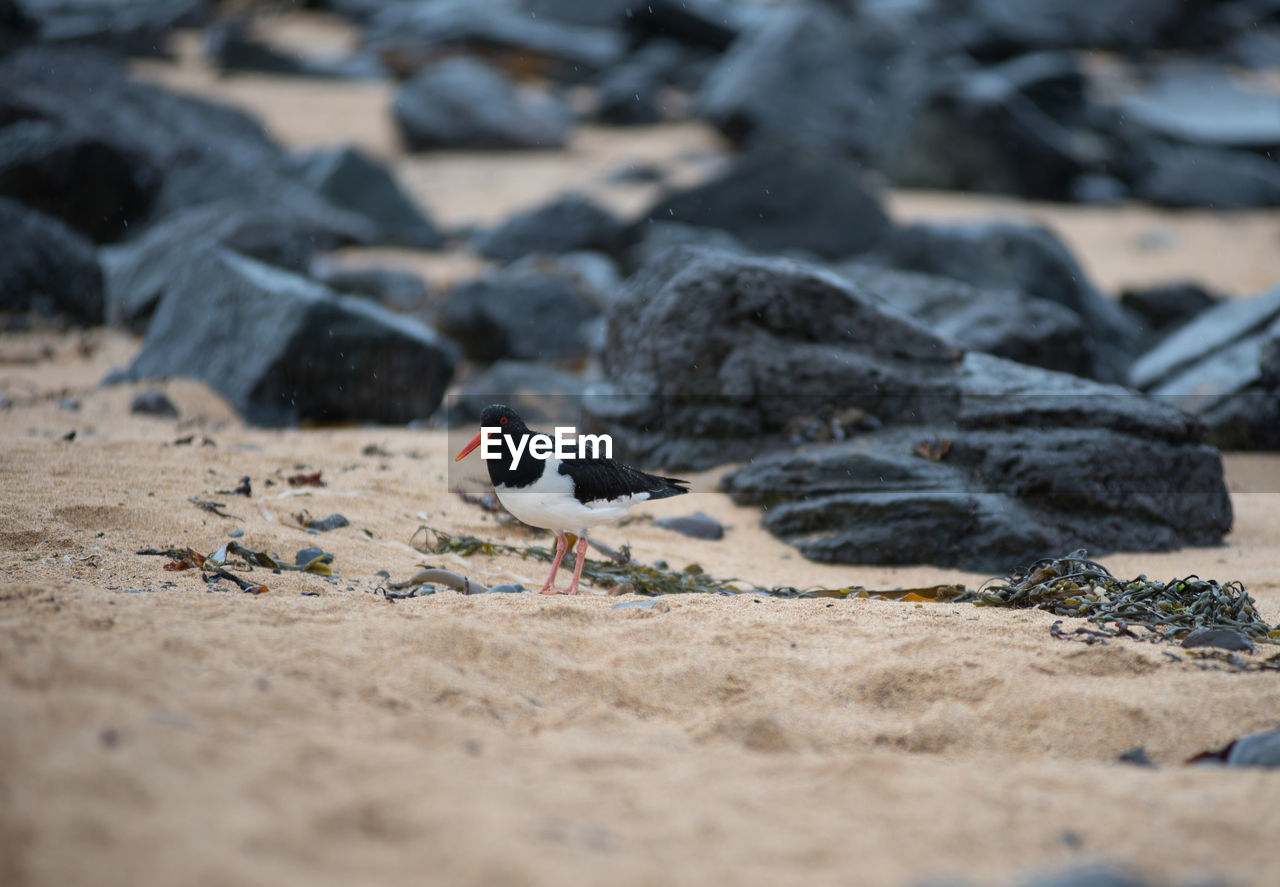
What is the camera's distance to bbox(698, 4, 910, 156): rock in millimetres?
19859

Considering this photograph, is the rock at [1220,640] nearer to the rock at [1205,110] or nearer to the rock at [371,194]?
the rock at [371,194]

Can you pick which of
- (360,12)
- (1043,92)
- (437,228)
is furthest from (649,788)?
(360,12)

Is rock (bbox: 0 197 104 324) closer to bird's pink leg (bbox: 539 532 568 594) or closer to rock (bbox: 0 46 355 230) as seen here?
rock (bbox: 0 46 355 230)

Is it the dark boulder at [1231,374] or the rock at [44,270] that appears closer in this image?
the dark boulder at [1231,374]

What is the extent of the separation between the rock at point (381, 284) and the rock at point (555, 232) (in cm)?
213

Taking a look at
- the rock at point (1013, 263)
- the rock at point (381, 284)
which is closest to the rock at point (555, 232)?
the rock at point (381, 284)

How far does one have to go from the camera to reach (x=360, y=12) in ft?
112

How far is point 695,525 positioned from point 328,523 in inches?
78.5

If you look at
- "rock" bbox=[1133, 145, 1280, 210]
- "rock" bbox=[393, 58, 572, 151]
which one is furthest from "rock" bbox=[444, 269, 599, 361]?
"rock" bbox=[1133, 145, 1280, 210]

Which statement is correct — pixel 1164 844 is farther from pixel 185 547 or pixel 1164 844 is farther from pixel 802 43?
pixel 802 43

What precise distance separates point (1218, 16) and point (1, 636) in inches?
1557

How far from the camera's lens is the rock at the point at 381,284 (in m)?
12.7

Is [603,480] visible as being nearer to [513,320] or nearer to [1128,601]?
[1128,601]

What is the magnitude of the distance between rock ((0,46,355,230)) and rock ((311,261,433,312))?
4.31 ft
